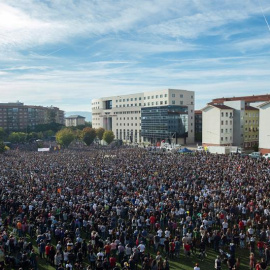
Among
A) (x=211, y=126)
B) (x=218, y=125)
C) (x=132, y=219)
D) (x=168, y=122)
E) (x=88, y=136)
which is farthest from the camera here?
(x=168, y=122)

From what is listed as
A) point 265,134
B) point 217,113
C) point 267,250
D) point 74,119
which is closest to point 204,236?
point 267,250

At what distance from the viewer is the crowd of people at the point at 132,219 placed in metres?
10.9

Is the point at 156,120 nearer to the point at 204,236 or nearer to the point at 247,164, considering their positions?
the point at 247,164

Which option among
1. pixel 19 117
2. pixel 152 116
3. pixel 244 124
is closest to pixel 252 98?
pixel 244 124

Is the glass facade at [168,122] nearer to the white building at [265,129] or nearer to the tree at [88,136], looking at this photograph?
the tree at [88,136]

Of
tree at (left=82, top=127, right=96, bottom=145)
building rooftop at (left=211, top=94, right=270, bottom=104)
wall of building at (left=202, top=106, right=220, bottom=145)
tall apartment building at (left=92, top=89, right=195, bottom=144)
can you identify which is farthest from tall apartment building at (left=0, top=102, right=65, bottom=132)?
wall of building at (left=202, top=106, right=220, bottom=145)

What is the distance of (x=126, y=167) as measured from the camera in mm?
29359

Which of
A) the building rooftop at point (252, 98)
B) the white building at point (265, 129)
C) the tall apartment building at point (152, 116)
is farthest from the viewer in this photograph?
the tall apartment building at point (152, 116)

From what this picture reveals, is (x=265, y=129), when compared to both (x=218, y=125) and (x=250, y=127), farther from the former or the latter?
(x=250, y=127)

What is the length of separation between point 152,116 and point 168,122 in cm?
592

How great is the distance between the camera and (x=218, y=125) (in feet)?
177

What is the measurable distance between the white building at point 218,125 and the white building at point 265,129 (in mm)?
8518

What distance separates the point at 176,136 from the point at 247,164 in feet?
130

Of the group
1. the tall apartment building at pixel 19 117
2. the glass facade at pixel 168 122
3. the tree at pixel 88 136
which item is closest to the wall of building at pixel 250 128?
the glass facade at pixel 168 122
